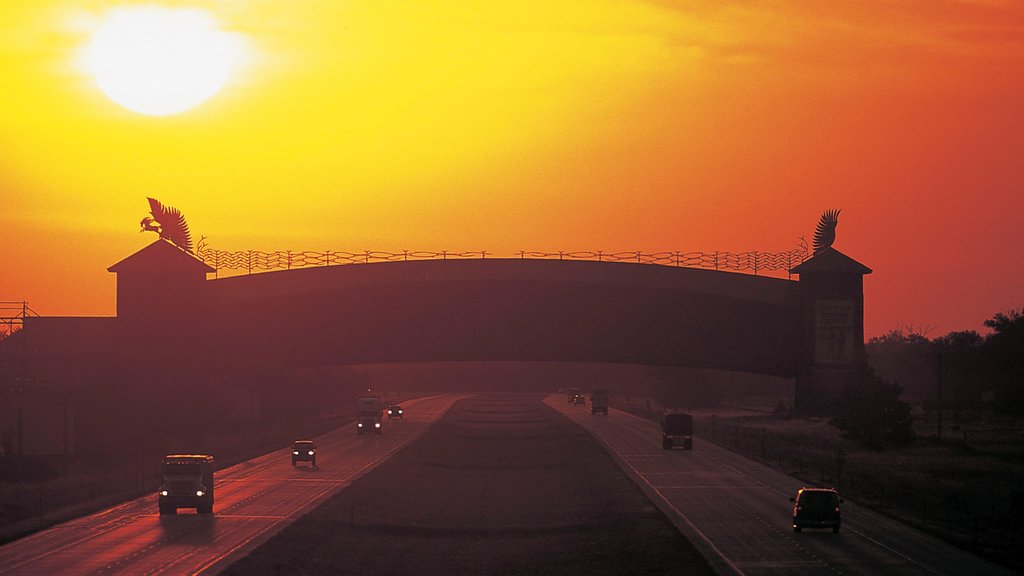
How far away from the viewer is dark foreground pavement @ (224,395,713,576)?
5206cm

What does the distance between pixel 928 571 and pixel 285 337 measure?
95.8 m

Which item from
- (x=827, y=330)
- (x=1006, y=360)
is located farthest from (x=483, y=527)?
(x=1006, y=360)

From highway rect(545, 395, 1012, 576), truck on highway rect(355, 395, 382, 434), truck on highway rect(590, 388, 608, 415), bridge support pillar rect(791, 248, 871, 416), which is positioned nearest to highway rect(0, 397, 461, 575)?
highway rect(545, 395, 1012, 576)

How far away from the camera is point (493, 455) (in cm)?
12300

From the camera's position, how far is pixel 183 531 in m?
57.2

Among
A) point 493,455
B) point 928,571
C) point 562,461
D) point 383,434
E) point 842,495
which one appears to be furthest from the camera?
point 383,434

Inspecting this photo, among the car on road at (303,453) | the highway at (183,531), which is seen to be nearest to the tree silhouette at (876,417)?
the highway at (183,531)

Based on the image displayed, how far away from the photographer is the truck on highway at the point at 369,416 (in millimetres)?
141625

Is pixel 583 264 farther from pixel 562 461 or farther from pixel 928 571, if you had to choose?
pixel 928 571

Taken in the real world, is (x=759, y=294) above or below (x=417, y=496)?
above

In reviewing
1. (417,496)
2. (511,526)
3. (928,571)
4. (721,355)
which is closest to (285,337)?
(721,355)

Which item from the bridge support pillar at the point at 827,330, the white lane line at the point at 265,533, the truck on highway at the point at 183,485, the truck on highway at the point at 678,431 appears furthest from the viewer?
the bridge support pillar at the point at 827,330

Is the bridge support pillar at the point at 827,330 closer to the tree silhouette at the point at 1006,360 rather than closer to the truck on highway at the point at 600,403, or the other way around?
the tree silhouette at the point at 1006,360

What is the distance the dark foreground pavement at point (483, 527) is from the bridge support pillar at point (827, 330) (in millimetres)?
29128
